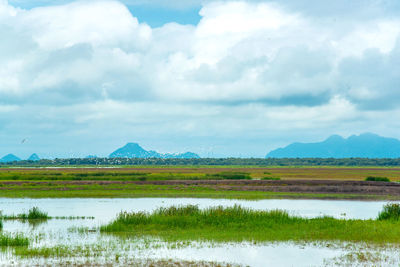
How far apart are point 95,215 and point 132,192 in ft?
88.5

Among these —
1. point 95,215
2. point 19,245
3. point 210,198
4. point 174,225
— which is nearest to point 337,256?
point 174,225

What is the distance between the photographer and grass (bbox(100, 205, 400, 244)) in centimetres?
2900

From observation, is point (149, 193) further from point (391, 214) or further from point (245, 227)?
point (391, 214)

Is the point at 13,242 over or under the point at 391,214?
under

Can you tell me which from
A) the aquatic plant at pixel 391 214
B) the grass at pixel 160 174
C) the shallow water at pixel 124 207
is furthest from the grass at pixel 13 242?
the grass at pixel 160 174

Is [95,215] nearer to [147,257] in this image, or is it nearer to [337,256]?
[147,257]

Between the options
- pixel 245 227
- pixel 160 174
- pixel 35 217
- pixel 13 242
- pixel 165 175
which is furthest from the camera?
pixel 160 174

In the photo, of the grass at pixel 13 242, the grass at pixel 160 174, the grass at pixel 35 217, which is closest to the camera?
the grass at pixel 13 242

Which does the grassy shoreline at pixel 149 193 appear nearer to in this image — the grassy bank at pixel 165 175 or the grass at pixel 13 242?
the grassy bank at pixel 165 175

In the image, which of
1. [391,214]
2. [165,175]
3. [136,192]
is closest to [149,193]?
[136,192]

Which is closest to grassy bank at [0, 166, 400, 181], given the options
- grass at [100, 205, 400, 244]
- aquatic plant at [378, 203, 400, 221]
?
grass at [100, 205, 400, 244]

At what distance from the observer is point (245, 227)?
105ft

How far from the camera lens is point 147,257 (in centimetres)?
2347

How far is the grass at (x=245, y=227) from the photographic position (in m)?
29.0
